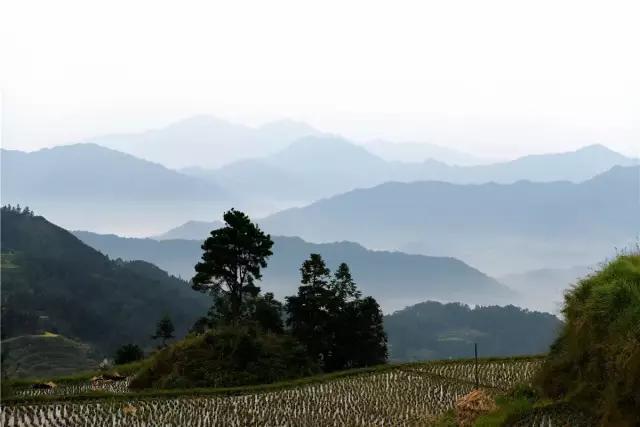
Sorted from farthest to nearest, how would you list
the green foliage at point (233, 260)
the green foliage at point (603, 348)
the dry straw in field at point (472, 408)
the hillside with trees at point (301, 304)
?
the green foliage at point (233, 260), the hillside with trees at point (301, 304), the dry straw in field at point (472, 408), the green foliage at point (603, 348)

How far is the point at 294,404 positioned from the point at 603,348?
1569cm

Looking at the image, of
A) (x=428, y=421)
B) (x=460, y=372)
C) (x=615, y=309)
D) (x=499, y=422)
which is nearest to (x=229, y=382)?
(x=460, y=372)

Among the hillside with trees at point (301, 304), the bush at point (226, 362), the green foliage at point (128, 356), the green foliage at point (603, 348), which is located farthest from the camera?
the green foliage at point (128, 356)

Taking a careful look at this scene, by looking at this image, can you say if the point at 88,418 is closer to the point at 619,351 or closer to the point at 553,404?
the point at 553,404

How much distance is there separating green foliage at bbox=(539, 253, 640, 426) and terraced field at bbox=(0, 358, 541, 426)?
6.41 meters

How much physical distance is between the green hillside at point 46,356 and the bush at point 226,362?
71127mm

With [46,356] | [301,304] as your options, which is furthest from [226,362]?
[46,356]

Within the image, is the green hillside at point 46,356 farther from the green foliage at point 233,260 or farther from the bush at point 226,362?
the bush at point 226,362

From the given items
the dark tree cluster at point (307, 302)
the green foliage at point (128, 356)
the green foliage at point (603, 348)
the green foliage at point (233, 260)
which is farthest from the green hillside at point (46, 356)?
the green foliage at point (603, 348)

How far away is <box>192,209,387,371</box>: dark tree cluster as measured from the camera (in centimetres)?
5438

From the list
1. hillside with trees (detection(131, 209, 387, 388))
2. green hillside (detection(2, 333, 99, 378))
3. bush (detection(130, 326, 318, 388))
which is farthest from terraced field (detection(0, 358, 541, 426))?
green hillside (detection(2, 333, 99, 378))

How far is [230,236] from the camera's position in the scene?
54.6m

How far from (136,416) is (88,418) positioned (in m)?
2.01

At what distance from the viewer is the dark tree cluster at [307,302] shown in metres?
54.4
